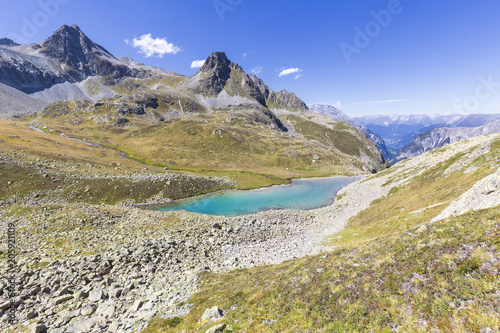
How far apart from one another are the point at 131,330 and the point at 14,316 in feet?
36.0

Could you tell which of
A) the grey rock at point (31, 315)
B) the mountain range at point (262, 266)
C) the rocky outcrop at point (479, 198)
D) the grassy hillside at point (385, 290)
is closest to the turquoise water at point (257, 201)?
the mountain range at point (262, 266)

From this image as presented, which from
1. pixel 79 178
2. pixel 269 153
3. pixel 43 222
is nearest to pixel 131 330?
pixel 43 222

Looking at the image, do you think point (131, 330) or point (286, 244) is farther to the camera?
point (286, 244)

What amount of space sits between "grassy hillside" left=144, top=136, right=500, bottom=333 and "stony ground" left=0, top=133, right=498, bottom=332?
180 inches

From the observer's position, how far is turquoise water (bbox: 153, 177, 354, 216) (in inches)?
2566

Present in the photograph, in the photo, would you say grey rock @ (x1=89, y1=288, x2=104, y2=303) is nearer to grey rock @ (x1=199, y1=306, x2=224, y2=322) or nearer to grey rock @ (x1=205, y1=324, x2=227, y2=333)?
grey rock @ (x1=199, y1=306, x2=224, y2=322)

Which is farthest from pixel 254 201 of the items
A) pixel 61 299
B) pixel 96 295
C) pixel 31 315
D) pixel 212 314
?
pixel 31 315

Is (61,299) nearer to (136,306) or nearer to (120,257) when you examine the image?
(120,257)

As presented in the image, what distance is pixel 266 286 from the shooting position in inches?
710

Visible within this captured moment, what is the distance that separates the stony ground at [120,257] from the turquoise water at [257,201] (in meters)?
16.3

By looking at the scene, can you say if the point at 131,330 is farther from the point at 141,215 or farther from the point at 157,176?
the point at 157,176

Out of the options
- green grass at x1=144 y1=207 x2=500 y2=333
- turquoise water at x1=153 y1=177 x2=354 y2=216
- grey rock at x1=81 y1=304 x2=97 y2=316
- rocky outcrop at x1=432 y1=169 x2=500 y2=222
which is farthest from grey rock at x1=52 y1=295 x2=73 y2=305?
turquoise water at x1=153 y1=177 x2=354 y2=216

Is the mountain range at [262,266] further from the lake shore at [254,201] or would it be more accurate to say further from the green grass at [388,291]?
the lake shore at [254,201]

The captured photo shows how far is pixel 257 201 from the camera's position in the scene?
245ft
